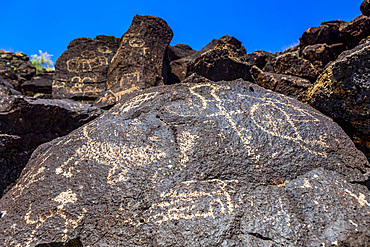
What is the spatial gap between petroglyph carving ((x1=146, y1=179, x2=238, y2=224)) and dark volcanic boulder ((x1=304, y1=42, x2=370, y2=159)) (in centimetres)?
125

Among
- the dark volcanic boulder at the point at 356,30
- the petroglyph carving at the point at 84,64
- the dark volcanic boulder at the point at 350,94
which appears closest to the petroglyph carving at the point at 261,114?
the dark volcanic boulder at the point at 350,94

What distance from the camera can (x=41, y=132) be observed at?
3.05 meters

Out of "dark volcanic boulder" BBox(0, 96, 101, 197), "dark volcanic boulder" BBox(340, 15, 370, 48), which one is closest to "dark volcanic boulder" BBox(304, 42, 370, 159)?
"dark volcanic boulder" BBox(0, 96, 101, 197)

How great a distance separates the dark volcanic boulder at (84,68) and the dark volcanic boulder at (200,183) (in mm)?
3079

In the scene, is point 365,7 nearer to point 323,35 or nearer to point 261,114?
point 323,35

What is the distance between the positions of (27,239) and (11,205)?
323mm

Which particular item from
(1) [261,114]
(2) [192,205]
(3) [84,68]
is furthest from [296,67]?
(3) [84,68]

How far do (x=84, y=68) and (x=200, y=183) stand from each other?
4.29 m

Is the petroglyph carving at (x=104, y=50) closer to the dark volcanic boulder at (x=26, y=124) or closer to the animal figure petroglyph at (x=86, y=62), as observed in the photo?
the animal figure petroglyph at (x=86, y=62)

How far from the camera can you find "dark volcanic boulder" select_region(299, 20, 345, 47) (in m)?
4.64

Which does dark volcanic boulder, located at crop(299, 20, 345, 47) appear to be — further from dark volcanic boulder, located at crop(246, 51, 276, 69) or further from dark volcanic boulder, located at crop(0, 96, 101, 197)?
dark volcanic boulder, located at crop(0, 96, 101, 197)

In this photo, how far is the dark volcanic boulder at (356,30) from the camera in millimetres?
4139

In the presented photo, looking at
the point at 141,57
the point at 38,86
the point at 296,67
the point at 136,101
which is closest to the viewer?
the point at 136,101

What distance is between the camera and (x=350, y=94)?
6.72 feet
